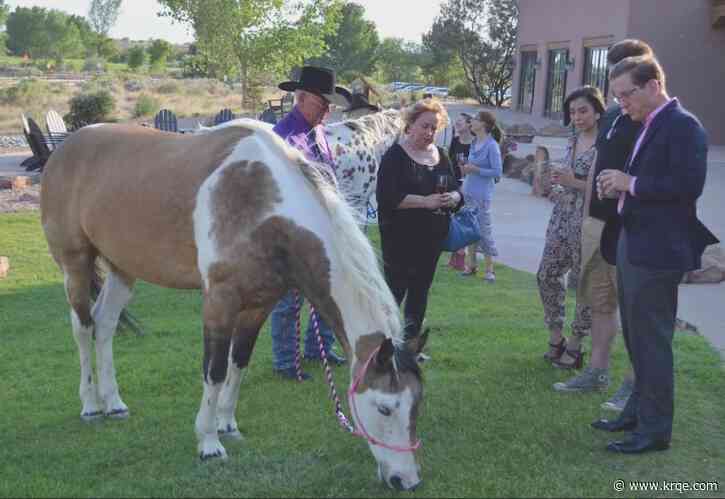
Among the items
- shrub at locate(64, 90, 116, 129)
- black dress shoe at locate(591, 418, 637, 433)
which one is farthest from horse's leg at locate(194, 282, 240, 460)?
shrub at locate(64, 90, 116, 129)

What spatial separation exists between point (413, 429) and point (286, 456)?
92cm

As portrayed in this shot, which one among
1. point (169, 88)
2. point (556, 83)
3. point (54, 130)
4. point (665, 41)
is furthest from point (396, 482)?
point (169, 88)

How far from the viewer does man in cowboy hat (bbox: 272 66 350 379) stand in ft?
15.0

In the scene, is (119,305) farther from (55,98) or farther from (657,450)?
(55,98)

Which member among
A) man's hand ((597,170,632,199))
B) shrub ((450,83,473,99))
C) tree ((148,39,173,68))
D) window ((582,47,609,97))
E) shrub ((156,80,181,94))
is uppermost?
tree ((148,39,173,68))

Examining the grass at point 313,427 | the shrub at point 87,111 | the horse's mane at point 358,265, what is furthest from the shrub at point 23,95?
the horse's mane at point 358,265

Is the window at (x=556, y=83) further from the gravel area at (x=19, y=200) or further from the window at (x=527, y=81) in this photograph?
the gravel area at (x=19, y=200)

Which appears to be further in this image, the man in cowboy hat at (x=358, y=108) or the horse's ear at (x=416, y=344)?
the man in cowboy hat at (x=358, y=108)

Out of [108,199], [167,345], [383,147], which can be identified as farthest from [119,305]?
[383,147]

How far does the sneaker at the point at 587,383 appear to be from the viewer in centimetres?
475

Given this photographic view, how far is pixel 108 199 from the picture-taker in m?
4.19

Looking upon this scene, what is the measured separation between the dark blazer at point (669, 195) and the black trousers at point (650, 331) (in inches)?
3.4

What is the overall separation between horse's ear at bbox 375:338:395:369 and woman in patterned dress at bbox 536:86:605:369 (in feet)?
7.11

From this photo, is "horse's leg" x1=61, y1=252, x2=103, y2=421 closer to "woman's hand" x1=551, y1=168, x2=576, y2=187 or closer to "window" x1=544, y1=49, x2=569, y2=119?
"woman's hand" x1=551, y1=168, x2=576, y2=187
